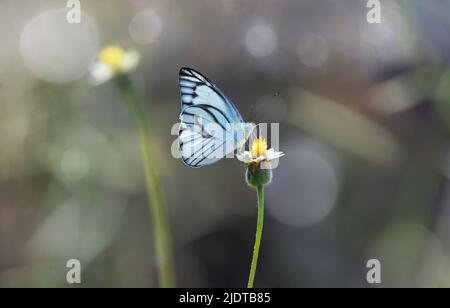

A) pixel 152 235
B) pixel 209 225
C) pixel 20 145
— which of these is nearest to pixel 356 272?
pixel 209 225

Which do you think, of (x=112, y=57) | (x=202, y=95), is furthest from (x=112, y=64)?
(x=202, y=95)

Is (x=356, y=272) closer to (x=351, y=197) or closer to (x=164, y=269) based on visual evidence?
(x=351, y=197)

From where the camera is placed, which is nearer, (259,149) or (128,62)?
(259,149)

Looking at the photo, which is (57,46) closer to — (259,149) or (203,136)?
(203,136)

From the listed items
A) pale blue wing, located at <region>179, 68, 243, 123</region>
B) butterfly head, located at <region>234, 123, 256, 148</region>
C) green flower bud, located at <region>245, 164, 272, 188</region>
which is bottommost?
green flower bud, located at <region>245, 164, 272, 188</region>
